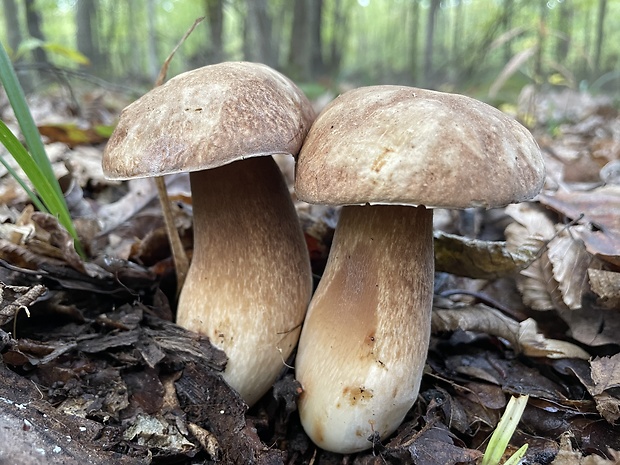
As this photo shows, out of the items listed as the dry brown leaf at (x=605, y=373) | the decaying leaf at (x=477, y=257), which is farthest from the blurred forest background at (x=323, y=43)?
the dry brown leaf at (x=605, y=373)

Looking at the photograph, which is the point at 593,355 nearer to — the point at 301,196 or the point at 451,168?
the point at 451,168

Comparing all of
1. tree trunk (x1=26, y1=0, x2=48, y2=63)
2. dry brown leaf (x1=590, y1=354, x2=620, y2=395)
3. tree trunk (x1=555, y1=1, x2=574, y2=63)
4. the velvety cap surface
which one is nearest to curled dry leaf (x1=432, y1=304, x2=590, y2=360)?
dry brown leaf (x1=590, y1=354, x2=620, y2=395)

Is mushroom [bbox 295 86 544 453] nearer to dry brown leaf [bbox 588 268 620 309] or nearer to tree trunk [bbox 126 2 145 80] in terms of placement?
dry brown leaf [bbox 588 268 620 309]

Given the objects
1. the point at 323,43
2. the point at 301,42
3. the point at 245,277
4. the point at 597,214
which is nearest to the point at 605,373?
the point at 597,214

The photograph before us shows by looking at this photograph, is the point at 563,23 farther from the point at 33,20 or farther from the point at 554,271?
the point at 554,271

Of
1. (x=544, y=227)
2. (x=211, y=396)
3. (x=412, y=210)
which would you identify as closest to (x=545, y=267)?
(x=544, y=227)
